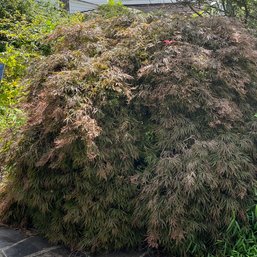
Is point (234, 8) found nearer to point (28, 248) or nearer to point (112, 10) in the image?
point (112, 10)

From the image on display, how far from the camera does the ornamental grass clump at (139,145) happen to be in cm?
264

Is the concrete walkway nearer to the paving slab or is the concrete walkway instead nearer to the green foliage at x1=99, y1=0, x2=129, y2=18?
the paving slab

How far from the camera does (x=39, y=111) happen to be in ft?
9.64

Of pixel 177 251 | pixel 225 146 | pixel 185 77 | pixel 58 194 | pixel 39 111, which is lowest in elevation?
pixel 177 251

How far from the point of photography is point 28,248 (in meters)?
2.92

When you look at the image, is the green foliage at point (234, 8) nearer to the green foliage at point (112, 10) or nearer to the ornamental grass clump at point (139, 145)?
the green foliage at point (112, 10)

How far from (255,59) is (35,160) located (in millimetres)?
2266

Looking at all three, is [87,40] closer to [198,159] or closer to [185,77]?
[185,77]

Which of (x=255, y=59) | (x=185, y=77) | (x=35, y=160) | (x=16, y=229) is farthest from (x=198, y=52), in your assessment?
(x=16, y=229)

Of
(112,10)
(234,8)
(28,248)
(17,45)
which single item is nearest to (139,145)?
(28,248)

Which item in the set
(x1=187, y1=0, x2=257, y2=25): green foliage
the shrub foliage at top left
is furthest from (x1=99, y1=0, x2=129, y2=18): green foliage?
(x1=187, y1=0, x2=257, y2=25): green foliage

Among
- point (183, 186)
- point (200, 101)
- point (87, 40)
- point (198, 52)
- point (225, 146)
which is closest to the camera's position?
point (183, 186)

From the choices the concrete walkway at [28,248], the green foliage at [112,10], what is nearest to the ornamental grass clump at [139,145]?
the concrete walkway at [28,248]

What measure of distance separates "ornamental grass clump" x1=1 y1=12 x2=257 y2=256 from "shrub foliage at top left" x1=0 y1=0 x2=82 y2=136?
558 mm
